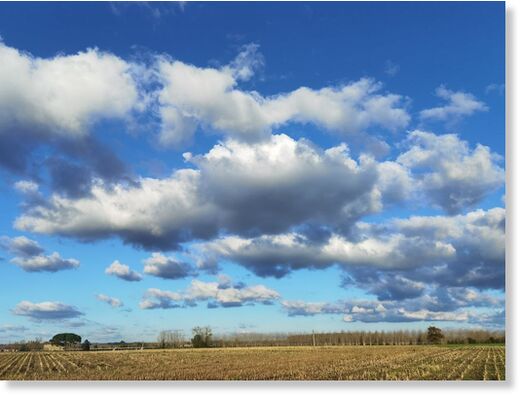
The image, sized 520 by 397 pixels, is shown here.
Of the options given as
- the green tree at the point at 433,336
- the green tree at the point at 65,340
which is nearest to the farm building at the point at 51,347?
the green tree at the point at 65,340

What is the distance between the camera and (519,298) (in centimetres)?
1270

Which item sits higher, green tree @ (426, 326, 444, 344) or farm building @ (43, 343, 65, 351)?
green tree @ (426, 326, 444, 344)

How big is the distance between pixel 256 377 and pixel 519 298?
10.3 meters

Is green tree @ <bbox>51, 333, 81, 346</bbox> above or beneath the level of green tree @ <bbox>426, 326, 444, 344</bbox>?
beneath

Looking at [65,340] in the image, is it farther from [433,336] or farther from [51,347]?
[433,336]

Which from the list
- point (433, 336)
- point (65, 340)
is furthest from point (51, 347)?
point (433, 336)

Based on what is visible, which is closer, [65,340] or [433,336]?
[433,336]

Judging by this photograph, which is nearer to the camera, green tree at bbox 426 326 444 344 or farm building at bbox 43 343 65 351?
green tree at bbox 426 326 444 344

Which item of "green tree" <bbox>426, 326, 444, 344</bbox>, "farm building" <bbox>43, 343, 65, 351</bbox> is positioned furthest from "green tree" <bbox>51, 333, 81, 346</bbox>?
"green tree" <bbox>426, 326, 444, 344</bbox>

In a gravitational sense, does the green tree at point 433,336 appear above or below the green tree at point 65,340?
above

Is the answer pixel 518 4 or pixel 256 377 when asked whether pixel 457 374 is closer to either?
pixel 256 377

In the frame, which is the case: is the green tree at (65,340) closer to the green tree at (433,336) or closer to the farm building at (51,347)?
the farm building at (51,347)

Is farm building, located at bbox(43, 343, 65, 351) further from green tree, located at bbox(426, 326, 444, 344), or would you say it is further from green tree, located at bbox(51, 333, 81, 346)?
green tree, located at bbox(426, 326, 444, 344)
